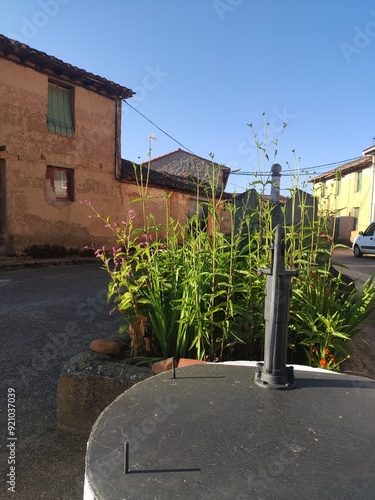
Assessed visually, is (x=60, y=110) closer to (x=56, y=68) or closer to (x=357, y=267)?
(x=56, y=68)

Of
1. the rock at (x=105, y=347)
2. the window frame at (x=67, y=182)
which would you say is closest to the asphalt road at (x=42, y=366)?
the rock at (x=105, y=347)

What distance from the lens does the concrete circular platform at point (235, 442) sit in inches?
40.9

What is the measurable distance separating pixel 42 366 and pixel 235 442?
8.04ft

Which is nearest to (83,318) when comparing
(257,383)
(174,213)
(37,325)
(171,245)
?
(37,325)

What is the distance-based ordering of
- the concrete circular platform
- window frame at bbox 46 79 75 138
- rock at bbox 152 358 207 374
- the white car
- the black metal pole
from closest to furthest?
the concrete circular platform
the black metal pole
rock at bbox 152 358 207 374
window frame at bbox 46 79 75 138
the white car

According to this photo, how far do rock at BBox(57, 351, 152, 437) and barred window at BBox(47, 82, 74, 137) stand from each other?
427 inches

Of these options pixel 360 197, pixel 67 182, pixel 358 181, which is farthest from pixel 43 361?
pixel 358 181

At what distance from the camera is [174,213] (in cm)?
1650

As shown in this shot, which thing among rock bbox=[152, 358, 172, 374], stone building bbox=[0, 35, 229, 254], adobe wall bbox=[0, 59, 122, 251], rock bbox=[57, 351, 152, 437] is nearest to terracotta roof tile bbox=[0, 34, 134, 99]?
stone building bbox=[0, 35, 229, 254]

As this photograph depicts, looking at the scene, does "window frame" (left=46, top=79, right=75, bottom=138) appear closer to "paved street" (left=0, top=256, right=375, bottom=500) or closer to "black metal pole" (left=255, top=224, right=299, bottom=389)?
"paved street" (left=0, top=256, right=375, bottom=500)

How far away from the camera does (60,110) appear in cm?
1184

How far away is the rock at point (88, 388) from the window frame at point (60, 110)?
35.4ft

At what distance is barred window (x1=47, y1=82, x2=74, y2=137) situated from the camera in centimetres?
1154

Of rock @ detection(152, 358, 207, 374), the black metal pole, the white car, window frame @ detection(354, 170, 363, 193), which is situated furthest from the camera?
window frame @ detection(354, 170, 363, 193)
